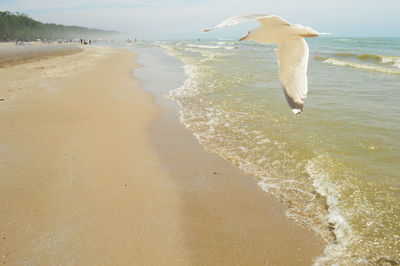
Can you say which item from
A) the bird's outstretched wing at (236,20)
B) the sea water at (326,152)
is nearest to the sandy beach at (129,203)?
the sea water at (326,152)

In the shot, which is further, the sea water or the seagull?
the sea water

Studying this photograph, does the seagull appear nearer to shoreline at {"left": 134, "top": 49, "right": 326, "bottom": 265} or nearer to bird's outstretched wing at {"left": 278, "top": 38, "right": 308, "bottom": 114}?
bird's outstretched wing at {"left": 278, "top": 38, "right": 308, "bottom": 114}

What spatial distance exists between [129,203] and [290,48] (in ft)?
9.35

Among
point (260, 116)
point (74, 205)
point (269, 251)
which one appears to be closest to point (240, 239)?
point (269, 251)

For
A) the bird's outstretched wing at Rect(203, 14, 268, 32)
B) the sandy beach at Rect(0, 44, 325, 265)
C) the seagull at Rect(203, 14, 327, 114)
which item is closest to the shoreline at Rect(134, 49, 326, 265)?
the sandy beach at Rect(0, 44, 325, 265)

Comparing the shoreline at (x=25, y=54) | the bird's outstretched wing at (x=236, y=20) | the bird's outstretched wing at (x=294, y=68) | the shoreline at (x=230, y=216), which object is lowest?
the shoreline at (x=230, y=216)

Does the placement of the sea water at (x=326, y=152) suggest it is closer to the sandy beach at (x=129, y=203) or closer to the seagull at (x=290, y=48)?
the sandy beach at (x=129, y=203)

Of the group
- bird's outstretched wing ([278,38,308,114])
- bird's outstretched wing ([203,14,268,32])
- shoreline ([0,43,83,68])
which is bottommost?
bird's outstretched wing ([278,38,308,114])

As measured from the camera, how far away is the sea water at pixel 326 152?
3121 mm

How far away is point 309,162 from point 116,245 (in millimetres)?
3363

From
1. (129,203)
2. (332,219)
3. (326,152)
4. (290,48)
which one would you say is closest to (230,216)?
(332,219)

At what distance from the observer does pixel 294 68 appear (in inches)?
135

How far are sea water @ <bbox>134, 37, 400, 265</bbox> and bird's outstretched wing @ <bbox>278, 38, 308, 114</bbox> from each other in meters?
1.44

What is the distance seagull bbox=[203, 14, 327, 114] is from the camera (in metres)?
2.89
